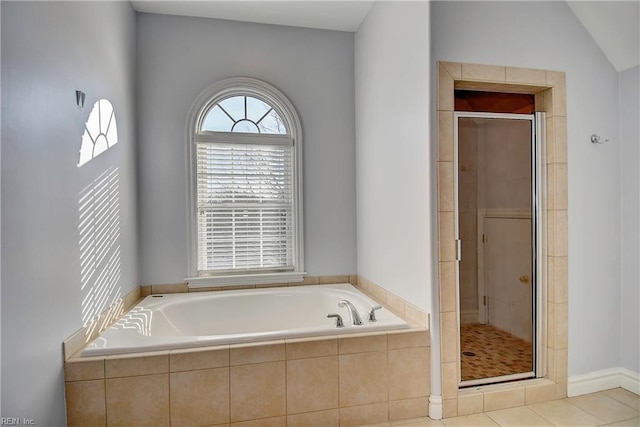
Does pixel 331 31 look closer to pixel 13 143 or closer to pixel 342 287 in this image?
pixel 342 287

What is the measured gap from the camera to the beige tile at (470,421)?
1977mm

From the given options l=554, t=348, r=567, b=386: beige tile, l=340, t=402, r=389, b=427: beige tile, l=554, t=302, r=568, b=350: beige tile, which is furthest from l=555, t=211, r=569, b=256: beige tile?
l=340, t=402, r=389, b=427: beige tile

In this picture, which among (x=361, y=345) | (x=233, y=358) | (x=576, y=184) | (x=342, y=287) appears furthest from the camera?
(x=342, y=287)

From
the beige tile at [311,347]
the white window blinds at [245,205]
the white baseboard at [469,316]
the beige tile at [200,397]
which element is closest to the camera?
the beige tile at [200,397]

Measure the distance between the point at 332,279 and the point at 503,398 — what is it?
153 cm

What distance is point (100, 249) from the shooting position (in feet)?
6.80

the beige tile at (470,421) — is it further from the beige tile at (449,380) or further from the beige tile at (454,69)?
the beige tile at (454,69)

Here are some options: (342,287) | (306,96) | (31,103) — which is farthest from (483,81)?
(31,103)

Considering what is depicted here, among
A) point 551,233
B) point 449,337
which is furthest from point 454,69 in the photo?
point 449,337

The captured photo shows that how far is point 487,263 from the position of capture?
9.09 feet

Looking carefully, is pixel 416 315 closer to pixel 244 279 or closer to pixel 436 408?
pixel 436 408

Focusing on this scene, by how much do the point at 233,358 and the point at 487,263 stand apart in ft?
6.48

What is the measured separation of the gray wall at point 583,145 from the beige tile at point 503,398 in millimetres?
410

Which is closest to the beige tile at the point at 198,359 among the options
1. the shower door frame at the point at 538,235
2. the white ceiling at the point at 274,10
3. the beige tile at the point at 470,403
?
the beige tile at the point at 470,403
